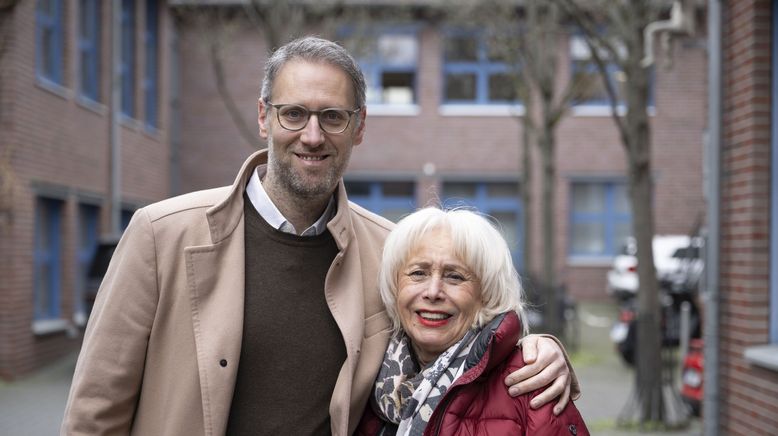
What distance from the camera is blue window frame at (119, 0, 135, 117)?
60.3 feet

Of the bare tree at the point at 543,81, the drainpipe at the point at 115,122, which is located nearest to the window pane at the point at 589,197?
the bare tree at the point at 543,81

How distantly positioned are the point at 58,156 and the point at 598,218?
14310 millimetres

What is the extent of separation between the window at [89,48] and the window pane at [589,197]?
1236cm

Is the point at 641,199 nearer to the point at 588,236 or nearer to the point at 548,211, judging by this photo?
the point at 548,211

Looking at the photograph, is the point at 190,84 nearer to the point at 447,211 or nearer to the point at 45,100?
the point at 45,100

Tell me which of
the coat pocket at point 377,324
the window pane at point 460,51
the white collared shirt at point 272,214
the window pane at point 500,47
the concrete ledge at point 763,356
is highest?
the window pane at point 460,51

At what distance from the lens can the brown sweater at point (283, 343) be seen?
120 inches

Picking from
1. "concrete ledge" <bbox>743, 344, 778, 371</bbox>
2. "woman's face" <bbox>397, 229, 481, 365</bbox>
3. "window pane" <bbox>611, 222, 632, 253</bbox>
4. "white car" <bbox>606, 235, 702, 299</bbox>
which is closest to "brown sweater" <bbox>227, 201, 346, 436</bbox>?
"woman's face" <bbox>397, 229, 481, 365</bbox>

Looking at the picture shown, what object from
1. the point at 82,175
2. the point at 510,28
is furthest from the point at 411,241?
the point at 510,28

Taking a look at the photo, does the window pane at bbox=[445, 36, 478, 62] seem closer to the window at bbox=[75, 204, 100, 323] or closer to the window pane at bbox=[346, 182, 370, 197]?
the window pane at bbox=[346, 182, 370, 197]

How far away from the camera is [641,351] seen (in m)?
9.54

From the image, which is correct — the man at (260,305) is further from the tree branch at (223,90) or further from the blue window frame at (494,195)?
the blue window frame at (494,195)

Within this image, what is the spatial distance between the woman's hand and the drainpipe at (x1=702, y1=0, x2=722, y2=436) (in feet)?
14.8

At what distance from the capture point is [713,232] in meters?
7.20
